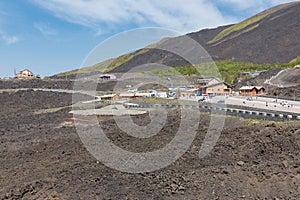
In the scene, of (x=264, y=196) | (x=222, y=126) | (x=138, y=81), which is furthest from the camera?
(x=138, y=81)

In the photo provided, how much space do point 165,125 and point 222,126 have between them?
5242 millimetres

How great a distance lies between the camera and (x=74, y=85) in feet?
258

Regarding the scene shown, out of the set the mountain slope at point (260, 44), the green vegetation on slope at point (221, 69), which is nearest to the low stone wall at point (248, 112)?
the green vegetation on slope at point (221, 69)

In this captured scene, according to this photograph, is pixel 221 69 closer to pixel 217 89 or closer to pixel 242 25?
pixel 217 89

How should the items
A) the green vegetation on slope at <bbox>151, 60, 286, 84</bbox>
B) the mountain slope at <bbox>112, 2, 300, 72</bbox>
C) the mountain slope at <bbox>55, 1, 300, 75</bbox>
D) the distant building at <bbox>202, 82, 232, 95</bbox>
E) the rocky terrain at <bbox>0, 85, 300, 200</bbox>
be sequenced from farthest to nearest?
the mountain slope at <bbox>55, 1, 300, 75</bbox> → the mountain slope at <bbox>112, 2, 300, 72</bbox> → the green vegetation on slope at <bbox>151, 60, 286, 84</bbox> → the distant building at <bbox>202, 82, 232, 95</bbox> → the rocky terrain at <bbox>0, 85, 300, 200</bbox>

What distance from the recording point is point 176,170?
14609mm

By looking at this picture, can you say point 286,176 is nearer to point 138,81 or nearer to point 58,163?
point 58,163

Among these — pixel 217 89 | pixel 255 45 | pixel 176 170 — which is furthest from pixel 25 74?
pixel 176 170

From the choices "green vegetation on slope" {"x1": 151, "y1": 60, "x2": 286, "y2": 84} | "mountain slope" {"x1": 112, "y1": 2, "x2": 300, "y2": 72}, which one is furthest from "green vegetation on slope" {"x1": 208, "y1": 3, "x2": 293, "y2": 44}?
"green vegetation on slope" {"x1": 151, "y1": 60, "x2": 286, "y2": 84}

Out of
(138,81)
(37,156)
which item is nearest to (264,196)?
(37,156)

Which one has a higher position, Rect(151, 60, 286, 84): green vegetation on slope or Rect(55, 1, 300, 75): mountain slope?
Rect(55, 1, 300, 75): mountain slope

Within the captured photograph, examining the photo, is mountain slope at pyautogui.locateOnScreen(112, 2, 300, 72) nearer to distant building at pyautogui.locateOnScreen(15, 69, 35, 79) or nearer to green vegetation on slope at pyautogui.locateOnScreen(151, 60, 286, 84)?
green vegetation on slope at pyautogui.locateOnScreen(151, 60, 286, 84)

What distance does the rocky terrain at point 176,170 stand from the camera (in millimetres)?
12539

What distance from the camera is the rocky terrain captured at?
41.1 feet
